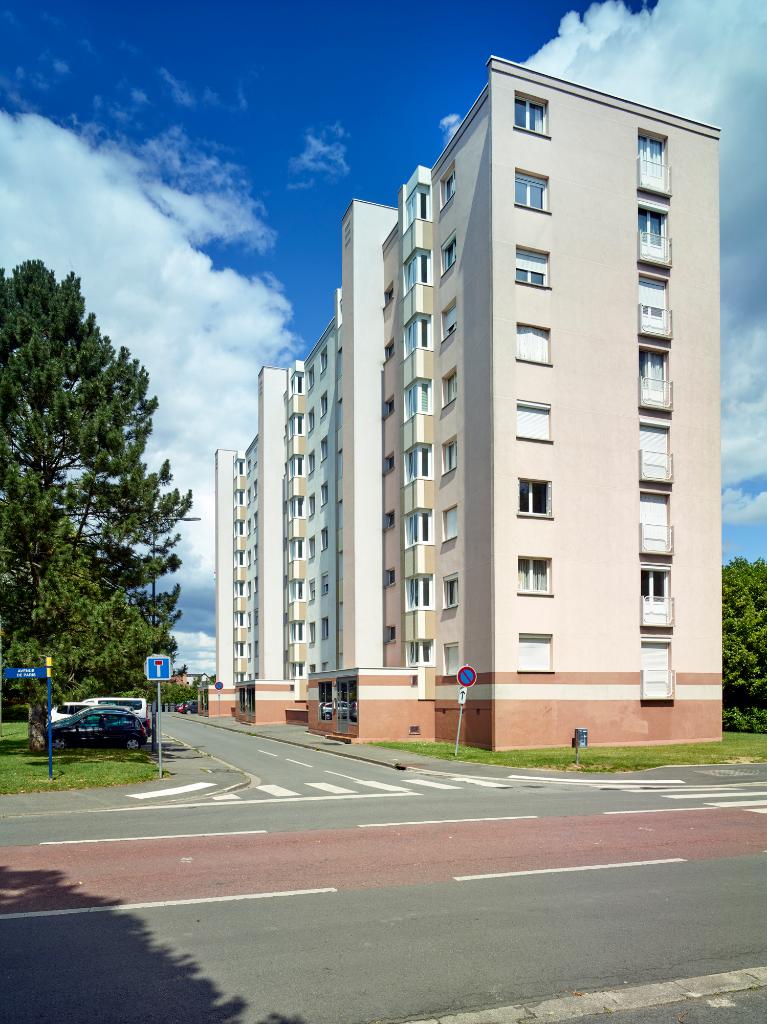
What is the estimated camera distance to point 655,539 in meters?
33.3

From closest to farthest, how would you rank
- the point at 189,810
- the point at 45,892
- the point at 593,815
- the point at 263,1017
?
1. the point at 263,1017
2. the point at 45,892
3. the point at 593,815
4. the point at 189,810

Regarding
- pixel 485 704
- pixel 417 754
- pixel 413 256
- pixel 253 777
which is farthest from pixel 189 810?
pixel 413 256

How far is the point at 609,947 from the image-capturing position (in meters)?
6.68

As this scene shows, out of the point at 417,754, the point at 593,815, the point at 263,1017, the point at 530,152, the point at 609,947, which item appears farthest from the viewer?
the point at 530,152

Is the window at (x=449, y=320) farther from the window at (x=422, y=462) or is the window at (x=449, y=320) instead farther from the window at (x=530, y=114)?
the window at (x=530, y=114)

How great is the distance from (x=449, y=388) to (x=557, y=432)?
5.95 meters

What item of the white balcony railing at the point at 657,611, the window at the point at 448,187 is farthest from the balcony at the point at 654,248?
the white balcony railing at the point at 657,611

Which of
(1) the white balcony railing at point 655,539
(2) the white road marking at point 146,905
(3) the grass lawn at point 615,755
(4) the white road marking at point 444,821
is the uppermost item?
(1) the white balcony railing at point 655,539

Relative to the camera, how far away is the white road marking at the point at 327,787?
18281 millimetres

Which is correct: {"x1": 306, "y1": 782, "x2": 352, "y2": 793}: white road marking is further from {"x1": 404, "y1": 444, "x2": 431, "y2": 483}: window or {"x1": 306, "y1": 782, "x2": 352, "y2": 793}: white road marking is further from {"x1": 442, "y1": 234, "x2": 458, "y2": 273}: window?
{"x1": 442, "y1": 234, "x2": 458, "y2": 273}: window

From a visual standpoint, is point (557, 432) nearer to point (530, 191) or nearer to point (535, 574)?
point (535, 574)

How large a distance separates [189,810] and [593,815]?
6628 millimetres

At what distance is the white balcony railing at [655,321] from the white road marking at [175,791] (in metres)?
23.5

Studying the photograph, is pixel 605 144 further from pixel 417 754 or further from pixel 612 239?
pixel 417 754
